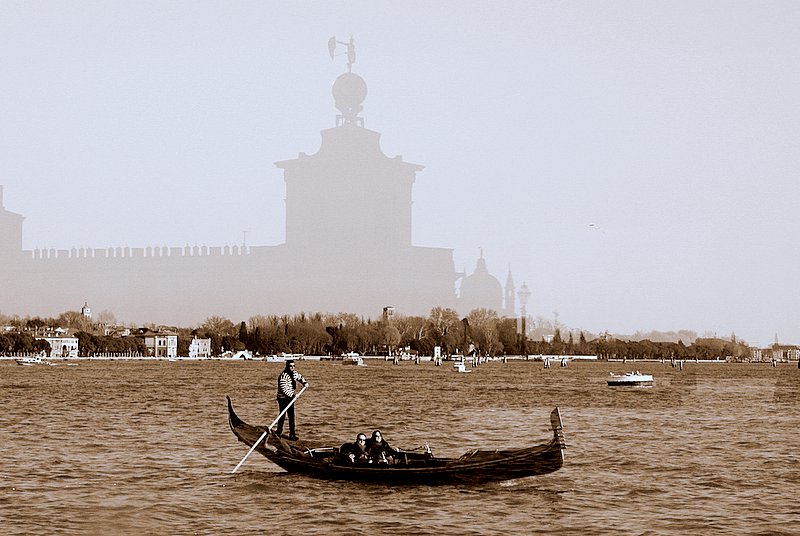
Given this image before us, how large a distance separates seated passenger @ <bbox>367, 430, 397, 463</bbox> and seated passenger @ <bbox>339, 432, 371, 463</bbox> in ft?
0.40

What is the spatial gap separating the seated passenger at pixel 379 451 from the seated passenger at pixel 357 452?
0.40 ft

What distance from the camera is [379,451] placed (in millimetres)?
25797

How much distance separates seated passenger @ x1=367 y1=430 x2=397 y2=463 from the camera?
84.2 ft

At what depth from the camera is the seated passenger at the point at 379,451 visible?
25.7m

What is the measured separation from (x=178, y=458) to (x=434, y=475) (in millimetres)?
10499

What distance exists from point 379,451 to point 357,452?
571 millimetres

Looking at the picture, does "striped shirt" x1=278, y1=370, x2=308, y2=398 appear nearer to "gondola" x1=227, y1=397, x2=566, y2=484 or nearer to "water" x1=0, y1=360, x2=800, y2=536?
"water" x1=0, y1=360, x2=800, y2=536

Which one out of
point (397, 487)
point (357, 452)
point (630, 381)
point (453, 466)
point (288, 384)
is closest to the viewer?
point (453, 466)

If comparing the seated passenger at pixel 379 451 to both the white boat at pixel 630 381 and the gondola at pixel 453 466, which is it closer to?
the gondola at pixel 453 466

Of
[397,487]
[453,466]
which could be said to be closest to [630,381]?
[397,487]

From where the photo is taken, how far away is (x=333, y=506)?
24.3 m

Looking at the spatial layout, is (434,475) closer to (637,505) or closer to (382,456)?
(382,456)

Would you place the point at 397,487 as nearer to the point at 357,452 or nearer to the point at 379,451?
the point at 379,451

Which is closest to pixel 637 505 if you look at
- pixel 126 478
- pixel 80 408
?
pixel 126 478
